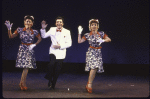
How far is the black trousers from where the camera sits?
12.1 feet

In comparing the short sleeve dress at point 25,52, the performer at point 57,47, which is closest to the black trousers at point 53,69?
the performer at point 57,47

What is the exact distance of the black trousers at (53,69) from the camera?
12.1ft

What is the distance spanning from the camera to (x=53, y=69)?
3.88 meters

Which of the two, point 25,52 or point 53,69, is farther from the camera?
point 53,69

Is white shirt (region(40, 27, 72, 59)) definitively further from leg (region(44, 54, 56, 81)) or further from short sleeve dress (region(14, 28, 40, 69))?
short sleeve dress (region(14, 28, 40, 69))

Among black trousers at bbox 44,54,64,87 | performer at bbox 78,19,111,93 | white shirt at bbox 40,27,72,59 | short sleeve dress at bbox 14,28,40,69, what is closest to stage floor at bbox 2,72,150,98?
black trousers at bbox 44,54,64,87

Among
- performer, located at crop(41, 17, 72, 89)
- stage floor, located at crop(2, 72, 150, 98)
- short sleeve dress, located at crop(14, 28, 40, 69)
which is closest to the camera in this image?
stage floor, located at crop(2, 72, 150, 98)

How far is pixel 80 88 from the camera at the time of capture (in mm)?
3887

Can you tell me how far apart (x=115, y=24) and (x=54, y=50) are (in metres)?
3.11

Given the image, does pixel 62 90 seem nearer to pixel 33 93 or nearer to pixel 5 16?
pixel 33 93

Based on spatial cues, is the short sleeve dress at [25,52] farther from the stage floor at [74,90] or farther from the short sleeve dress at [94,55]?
the short sleeve dress at [94,55]

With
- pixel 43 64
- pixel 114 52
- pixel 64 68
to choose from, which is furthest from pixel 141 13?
pixel 43 64

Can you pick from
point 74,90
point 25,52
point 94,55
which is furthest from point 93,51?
point 25,52

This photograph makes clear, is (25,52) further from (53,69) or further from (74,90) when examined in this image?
(74,90)
